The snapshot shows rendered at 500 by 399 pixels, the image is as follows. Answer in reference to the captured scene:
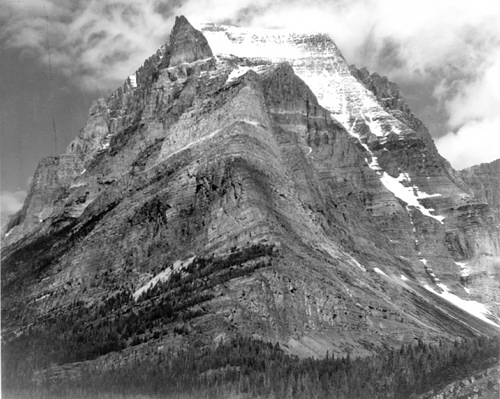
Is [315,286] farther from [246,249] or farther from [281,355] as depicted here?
[281,355]

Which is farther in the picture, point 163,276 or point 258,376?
point 163,276

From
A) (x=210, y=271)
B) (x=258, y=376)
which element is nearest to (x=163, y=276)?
(x=210, y=271)

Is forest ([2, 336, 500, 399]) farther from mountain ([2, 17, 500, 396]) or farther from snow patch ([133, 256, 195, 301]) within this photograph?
A: snow patch ([133, 256, 195, 301])

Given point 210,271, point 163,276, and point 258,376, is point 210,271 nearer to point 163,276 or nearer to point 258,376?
point 163,276

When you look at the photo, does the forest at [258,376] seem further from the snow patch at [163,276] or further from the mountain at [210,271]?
the snow patch at [163,276]

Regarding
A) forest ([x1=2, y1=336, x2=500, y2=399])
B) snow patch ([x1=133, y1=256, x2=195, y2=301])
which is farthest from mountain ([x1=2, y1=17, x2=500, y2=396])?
forest ([x1=2, y1=336, x2=500, y2=399])

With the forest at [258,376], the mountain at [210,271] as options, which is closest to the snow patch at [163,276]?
the mountain at [210,271]

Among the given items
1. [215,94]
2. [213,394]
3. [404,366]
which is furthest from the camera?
[215,94]

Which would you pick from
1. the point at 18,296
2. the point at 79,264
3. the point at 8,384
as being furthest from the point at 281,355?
the point at 18,296
